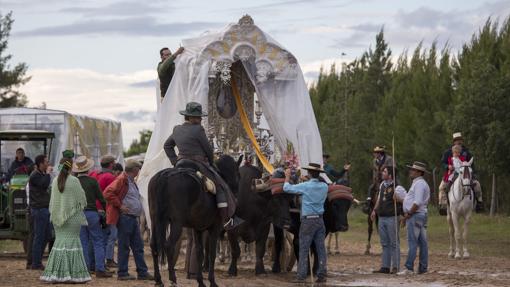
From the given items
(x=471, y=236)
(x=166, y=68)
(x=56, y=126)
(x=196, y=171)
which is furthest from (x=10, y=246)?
(x=196, y=171)

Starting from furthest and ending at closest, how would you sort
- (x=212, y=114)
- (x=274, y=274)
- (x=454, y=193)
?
1. (x=454, y=193)
2. (x=212, y=114)
3. (x=274, y=274)

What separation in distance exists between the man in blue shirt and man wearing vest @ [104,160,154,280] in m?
2.44

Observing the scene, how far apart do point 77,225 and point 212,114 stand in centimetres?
704

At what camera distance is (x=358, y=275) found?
67.2ft

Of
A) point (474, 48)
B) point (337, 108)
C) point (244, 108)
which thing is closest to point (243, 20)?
point (244, 108)

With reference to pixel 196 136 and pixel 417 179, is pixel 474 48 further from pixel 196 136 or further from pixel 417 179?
pixel 196 136

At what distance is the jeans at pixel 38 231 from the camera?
2030cm

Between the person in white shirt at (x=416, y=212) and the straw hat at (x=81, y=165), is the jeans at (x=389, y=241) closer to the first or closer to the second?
the person in white shirt at (x=416, y=212)

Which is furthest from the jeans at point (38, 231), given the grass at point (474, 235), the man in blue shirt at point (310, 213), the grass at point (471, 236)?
the grass at point (474, 235)

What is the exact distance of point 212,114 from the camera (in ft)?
79.2

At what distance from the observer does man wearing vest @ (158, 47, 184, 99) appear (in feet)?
73.3

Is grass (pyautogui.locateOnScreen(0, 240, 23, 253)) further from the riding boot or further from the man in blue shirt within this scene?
the man in blue shirt

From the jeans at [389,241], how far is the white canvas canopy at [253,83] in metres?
2.09

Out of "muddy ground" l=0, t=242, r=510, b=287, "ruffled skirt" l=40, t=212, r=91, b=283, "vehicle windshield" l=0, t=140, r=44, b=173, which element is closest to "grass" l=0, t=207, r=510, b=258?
"muddy ground" l=0, t=242, r=510, b=287
